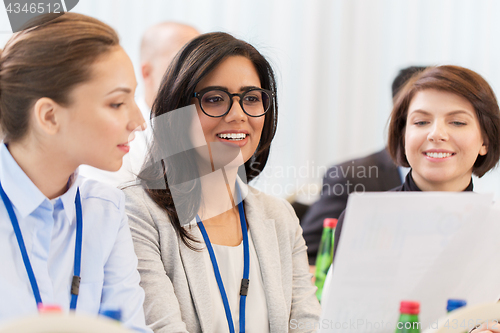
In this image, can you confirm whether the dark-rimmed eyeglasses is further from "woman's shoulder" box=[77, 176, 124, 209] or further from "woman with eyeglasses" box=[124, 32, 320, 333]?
"woman's shoulder" box=[77, 176, 124, 209]

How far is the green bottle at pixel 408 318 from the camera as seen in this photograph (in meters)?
0.77

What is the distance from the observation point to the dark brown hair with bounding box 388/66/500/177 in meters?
1.39

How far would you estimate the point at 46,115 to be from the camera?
0.88 meters

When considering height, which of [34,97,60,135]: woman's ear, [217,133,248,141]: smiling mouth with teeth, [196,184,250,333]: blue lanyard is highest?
[34,97,60,135]: woman's ear

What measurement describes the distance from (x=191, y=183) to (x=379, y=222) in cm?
64

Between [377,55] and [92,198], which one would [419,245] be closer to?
[92,198]

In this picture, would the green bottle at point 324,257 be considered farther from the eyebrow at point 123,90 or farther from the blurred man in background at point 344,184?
the eyebrow at point 123,90

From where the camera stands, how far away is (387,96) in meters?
3.51

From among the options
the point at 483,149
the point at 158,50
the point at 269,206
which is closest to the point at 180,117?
the point at 269,206

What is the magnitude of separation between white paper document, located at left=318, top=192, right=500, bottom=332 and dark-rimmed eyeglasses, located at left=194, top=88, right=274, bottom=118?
1.88ft

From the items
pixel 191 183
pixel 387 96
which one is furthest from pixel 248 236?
pixel 387 96

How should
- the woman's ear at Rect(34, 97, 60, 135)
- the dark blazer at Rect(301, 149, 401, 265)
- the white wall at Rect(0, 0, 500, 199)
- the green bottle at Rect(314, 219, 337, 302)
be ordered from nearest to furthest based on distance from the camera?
the woman's ear at Rect(34, 97, 60, 135) → the green bottle at Rect(314, 219, 337, 302) → the dark blazer at Rect(301, 149, 401, 265) → the white wall at Rect(0, 0, 500, 199)

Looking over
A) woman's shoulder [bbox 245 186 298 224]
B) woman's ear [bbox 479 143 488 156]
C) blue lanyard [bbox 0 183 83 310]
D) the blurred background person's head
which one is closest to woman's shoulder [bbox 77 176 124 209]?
blue lanyard [bbox 0 183 83 310]

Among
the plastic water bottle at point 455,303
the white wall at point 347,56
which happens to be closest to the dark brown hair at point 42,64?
the plastic water bottle at point 455,303
